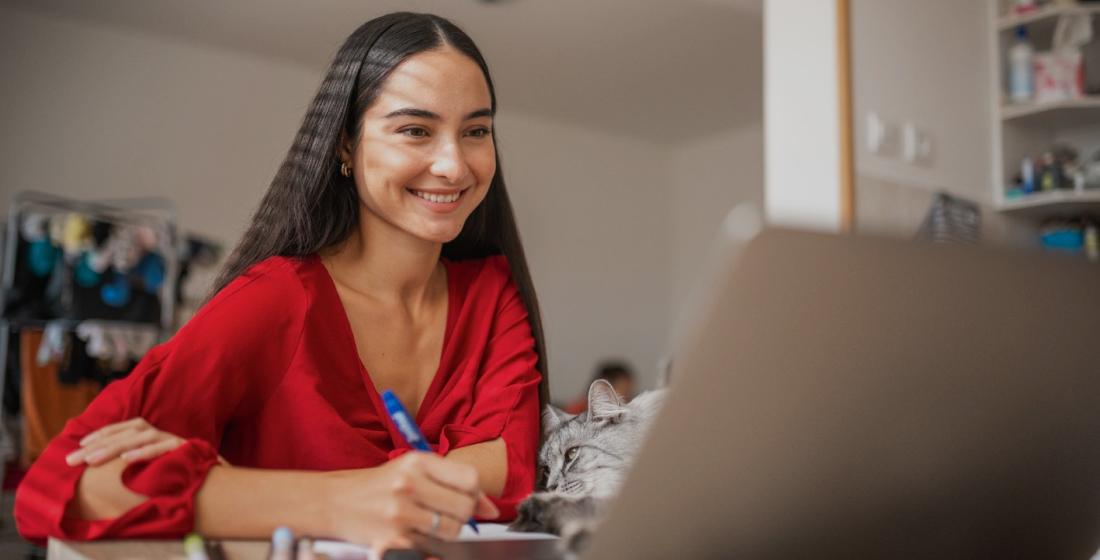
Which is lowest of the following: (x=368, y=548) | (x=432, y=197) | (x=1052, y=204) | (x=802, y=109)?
(x=368, y=548)

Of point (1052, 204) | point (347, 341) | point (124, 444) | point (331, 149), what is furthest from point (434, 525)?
point (1052, 204)

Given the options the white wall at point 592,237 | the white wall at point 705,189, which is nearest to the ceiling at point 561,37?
the white wall at point 592,237

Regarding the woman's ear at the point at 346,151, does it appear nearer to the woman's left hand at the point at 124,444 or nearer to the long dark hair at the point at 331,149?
the long dark hair at the point at 331,149

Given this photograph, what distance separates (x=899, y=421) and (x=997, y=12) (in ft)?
8.18

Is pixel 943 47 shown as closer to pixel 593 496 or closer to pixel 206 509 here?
pixel 593 496

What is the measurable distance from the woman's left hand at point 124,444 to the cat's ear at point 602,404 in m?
0.37

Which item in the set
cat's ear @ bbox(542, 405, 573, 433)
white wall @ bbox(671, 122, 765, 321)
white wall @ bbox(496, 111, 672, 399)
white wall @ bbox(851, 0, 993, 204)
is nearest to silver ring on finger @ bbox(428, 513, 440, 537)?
cat's ear @ bbox(542, 405, 573, 433)

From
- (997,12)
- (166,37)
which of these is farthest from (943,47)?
(166,37)

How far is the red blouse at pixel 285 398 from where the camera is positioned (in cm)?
58

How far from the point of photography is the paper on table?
0.51 meters

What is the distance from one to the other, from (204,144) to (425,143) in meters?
3.77

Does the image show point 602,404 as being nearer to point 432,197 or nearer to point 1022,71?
point 432,197

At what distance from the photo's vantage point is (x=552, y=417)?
910 millimetres

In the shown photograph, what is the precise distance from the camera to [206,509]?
58 centimetres
